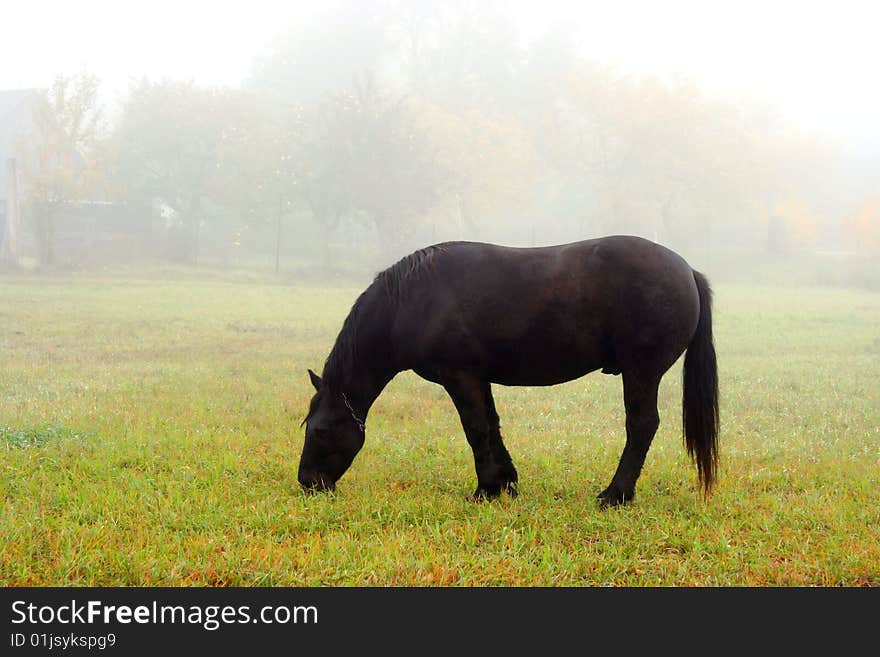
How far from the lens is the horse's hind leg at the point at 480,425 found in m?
5.28

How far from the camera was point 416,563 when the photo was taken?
13.8ft

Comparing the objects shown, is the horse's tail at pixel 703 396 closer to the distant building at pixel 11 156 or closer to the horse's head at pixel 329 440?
the horse's head at pixel 329 440

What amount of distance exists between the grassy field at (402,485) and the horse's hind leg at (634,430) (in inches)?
7.3

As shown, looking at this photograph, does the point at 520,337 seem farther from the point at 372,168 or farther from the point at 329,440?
the point at 372,168

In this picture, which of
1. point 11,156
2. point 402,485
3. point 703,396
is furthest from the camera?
point 11,156

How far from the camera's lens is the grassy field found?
13.8 ft

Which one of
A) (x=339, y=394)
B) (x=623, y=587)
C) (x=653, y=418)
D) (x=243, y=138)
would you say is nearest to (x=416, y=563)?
(x=623, y=587)

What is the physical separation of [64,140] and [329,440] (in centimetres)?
2877

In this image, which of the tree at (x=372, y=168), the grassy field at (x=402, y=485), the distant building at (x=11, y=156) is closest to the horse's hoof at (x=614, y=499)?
the grassy field at (x=402, y=485)

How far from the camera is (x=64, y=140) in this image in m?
29.2

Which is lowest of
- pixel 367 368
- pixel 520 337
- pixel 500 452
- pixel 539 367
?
pixel 500 452

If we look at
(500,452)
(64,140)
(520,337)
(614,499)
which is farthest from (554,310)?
(64,140)

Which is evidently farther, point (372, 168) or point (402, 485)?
Result: point (372, 168)

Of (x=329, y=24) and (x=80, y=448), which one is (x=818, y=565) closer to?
(x=80, y=448)
